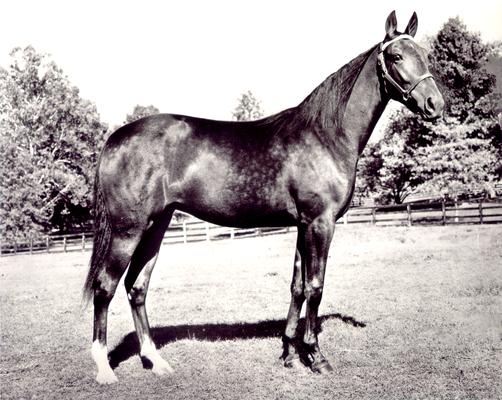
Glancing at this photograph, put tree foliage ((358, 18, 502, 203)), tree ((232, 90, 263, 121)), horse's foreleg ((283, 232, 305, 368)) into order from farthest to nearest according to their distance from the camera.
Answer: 1. tree ((232, 90, 263, 121))
2. tree foliage ((358, 18, 502, 203))
3. horse's foreleg ((283, 232, 305, 368))

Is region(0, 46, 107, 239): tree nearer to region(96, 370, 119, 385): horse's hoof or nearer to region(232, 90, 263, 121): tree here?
region(232, 90, 263, 121): tree

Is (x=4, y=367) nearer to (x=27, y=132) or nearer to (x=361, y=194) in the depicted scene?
(x=27, y=132)

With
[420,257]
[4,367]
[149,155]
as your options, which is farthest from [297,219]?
[420,257]

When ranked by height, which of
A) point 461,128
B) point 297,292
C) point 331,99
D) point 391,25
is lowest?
point 297,292

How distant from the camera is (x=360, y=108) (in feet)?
15.1

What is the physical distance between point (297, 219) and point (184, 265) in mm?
11417

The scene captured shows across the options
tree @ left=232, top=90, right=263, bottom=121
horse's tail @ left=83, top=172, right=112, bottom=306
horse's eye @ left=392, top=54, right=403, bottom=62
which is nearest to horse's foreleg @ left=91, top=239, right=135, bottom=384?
horse's tail @ left=83, top=172, right=112, bottom=306

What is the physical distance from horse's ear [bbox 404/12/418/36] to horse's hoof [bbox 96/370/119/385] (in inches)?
178

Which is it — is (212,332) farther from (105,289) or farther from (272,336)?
(105,289)

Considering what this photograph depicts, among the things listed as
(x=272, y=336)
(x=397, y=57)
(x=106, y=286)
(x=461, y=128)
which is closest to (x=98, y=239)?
(x=106, y=286)

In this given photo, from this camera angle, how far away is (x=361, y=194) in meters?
45.1

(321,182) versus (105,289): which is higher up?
(321,182)

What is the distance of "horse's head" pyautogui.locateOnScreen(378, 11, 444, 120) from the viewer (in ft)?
14.1

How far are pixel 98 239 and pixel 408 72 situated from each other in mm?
3520
